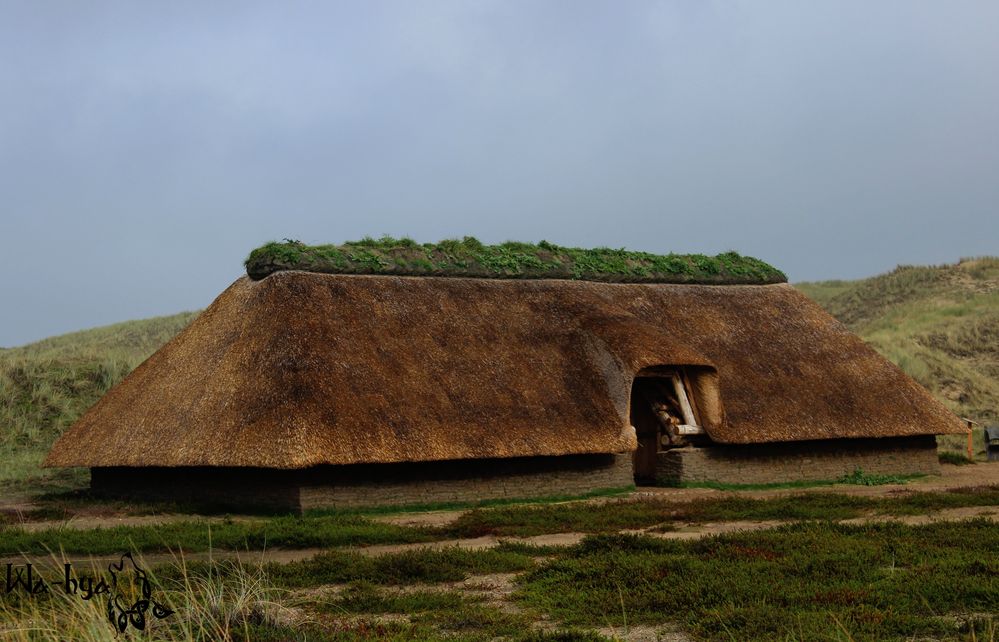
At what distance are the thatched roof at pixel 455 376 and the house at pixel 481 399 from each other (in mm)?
48

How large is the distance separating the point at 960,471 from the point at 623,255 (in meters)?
10.0

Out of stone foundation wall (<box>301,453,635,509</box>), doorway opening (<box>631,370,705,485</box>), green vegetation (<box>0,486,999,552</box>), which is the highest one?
doorway opening (<box>631,370,705,485</box>)

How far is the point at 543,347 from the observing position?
23.5 m

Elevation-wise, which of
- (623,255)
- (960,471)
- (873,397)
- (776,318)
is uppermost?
(623,255)

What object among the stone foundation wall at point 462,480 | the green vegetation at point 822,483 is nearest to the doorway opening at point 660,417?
the green vegetation at point 822,483

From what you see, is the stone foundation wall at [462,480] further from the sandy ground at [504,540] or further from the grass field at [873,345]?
the grass field at [873,345]

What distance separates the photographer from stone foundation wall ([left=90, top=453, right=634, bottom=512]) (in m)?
18.9

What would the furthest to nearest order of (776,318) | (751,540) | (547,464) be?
(776,318) < (547,464) < (751,540)

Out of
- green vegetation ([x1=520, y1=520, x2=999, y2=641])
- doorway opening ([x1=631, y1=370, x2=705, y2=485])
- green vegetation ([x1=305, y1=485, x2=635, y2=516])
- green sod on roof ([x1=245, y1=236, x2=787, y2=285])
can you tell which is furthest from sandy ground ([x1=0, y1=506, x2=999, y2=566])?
green sod on roof ([x1=245, y1=236, x2=787, y2=285])

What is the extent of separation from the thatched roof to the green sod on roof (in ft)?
1.06

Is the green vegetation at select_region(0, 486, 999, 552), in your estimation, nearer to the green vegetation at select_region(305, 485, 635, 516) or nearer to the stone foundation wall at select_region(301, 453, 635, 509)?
the green vegetation at select_region(305, 485, 635, 516)

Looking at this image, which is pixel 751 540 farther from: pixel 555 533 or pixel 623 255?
pixel 623 255

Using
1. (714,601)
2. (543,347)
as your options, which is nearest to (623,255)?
(543,347)

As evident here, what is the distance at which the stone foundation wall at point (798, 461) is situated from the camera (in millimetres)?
23641
